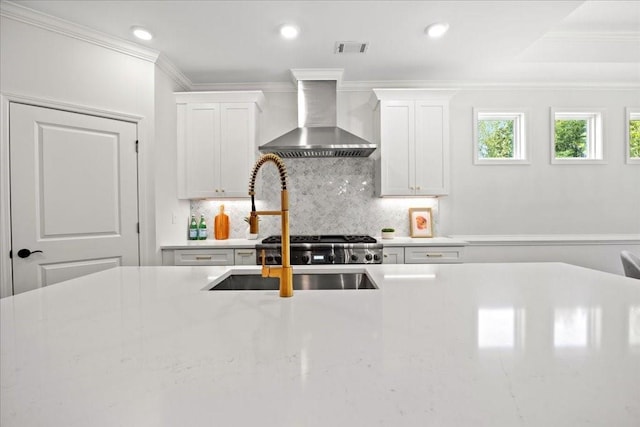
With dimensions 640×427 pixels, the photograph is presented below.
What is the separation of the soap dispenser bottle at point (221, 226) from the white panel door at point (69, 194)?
2.88 feet

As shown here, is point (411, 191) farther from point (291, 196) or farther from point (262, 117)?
point (262, 117)

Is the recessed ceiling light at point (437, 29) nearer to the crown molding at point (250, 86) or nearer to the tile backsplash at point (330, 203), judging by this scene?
the tile backsplash at point (330, 203)

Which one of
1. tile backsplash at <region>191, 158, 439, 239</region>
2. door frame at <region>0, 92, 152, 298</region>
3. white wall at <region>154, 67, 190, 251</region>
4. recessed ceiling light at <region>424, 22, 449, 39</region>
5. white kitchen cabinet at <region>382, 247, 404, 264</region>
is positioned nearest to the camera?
door frame at <region>0, 92, 152, 298</region>

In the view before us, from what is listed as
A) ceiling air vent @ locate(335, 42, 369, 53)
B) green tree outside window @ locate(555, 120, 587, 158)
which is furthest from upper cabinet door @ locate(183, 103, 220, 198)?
green tree outside window @ locate(555, 120, 587, 158)

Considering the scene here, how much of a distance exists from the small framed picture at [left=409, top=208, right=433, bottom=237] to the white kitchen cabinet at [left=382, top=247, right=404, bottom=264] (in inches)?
21.9

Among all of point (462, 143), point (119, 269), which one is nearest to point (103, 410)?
point (119, 269)

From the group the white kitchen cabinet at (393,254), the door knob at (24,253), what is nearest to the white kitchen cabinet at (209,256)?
the door knob at (24,253)

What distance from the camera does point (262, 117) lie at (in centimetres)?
374

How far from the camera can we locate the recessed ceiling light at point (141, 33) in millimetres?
2561

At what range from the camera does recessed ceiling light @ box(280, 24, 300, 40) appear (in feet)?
8.34

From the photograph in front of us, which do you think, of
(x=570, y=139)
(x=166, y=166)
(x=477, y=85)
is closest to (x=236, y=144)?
(x=166, y=166)

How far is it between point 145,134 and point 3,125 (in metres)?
0.92

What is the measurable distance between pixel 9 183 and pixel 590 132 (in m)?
5.69

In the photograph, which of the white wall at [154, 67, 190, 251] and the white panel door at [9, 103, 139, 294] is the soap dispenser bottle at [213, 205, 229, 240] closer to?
the white wall at [154, 67, 190, 251]
